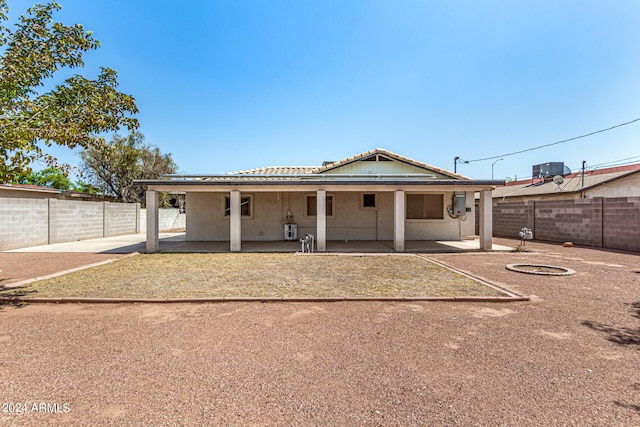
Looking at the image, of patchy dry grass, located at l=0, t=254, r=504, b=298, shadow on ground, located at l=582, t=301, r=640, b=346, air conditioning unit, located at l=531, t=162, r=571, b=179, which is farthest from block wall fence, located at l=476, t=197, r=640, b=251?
shadow on ground, located at l=582, t=301, r=640, b=346

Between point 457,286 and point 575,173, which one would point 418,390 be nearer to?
point 457,286

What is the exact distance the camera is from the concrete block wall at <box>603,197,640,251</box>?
432 inches

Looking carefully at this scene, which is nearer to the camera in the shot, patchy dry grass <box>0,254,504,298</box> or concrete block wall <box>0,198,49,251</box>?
patchy dry grass <box>0,254,504,298</box>

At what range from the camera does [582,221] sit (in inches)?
504

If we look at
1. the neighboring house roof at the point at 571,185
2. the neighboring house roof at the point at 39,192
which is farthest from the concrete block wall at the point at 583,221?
the neighboring house roof at the point at 39,192

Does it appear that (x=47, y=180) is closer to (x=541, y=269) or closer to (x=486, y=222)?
(x=486, y=222)

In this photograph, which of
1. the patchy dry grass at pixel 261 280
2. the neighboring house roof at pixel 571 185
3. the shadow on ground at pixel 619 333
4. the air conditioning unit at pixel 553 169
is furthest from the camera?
the air conditioning unit at pixel 553 169

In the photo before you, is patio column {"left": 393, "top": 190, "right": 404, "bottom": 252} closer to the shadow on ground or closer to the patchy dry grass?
the patchy dry grass

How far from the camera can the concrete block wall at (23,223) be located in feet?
38.7

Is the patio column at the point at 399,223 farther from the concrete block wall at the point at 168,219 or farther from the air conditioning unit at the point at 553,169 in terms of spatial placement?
the concrete block wall at the point at 168,219

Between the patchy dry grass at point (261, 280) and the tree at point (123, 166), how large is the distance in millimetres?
22901

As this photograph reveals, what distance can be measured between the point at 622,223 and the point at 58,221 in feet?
77.2

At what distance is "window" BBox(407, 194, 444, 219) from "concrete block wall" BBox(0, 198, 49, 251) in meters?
16.3

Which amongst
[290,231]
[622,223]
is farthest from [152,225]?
[622,223]
